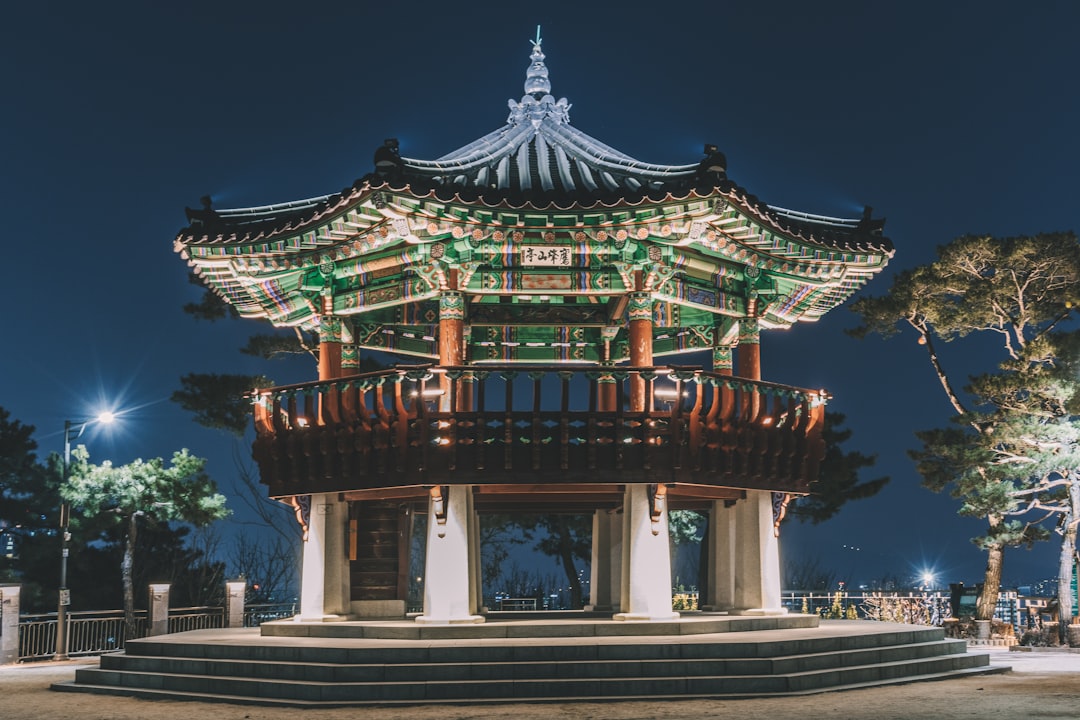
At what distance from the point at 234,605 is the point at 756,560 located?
12376 mm

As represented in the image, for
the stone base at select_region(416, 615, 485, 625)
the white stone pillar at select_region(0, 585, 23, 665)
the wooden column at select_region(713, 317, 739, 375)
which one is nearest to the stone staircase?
the stone base at select_region(416, 615, 485, 625)

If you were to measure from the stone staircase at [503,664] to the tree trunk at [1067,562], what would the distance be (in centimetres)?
993

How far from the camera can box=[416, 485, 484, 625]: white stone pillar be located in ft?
50.6

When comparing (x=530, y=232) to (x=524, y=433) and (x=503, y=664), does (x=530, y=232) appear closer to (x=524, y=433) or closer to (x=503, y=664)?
A: (x=524, y=433)

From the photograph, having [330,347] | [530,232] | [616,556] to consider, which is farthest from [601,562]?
[530,232]

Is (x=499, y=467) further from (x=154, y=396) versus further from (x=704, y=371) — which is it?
(x=154, y=396)

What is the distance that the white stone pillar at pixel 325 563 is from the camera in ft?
56.3

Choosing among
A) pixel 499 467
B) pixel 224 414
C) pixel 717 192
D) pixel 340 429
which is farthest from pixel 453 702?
pixel 224 414

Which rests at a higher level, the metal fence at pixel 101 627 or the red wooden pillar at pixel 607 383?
the red wooden pillar at pixel 607 383

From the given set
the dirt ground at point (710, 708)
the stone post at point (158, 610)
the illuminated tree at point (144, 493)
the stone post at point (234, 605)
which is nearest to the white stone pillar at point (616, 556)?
the dirt ground at point (710, 708)

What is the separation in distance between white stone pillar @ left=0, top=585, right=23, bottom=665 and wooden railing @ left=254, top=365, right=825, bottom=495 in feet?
26.0

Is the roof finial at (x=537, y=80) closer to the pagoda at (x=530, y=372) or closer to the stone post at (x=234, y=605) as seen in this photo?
the pagoda at (x=530, y=372)

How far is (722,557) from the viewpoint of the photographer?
1861cm

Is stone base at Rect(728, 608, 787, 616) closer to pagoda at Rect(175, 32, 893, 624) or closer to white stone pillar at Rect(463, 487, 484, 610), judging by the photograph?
pagoda at Rect(175, 32, 893, 624)
